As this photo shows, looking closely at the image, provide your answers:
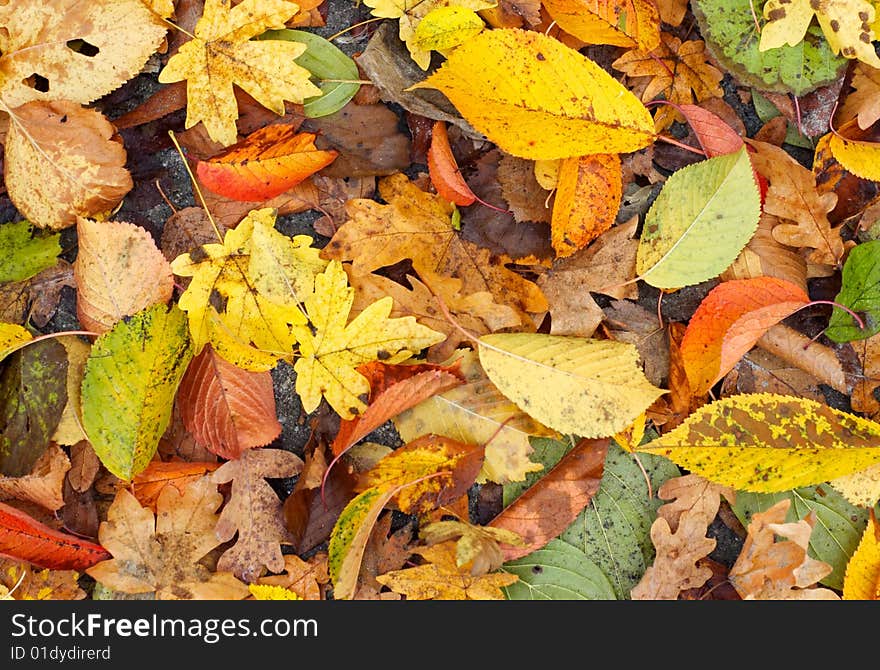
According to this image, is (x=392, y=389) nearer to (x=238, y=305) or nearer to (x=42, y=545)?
(x=238, y=305)

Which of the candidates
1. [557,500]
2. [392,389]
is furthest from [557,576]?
[392,389]

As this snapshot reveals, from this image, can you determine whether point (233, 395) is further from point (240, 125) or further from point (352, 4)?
point (352, 4)

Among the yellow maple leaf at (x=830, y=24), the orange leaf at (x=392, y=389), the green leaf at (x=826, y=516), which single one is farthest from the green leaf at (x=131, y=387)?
the yellow maple leaf at (x=830, y=24)

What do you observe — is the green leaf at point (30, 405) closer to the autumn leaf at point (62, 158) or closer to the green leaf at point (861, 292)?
the autumn leaf at point (62, 158)

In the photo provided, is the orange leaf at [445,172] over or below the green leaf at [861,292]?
over

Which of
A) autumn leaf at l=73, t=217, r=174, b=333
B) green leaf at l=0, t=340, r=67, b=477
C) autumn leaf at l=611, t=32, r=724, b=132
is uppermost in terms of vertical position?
autumn leaf at l=611, t=32, r=724, b=132

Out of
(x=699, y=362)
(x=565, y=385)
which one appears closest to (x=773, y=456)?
(x=699, y=362)

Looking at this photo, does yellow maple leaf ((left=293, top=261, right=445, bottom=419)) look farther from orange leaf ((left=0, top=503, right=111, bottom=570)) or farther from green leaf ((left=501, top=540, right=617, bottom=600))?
orange leaf ((left=0, top=503, right=111, bottom=570))

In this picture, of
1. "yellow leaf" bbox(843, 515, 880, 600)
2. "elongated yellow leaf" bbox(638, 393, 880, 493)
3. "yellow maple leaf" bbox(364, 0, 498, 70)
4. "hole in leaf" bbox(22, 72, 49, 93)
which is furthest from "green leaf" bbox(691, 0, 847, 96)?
"hole in leaf" bbox(22, 72, 49, 93)
